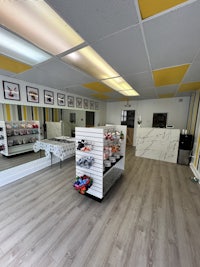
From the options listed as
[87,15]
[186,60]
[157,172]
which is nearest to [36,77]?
[87,15]

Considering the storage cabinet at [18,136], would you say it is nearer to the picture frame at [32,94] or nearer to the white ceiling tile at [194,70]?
the picture frame at [32,94]

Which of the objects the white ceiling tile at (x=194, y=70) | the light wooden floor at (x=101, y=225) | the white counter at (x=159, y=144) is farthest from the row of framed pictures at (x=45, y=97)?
the white ceiling tile at (x=194, y=70)

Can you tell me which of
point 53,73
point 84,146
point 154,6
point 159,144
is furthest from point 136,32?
point 159,144

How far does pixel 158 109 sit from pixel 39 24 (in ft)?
18.2

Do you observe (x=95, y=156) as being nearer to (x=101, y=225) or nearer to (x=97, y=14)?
(x=101, y=225)

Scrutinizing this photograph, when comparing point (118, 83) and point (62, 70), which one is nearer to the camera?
point (62, 70)

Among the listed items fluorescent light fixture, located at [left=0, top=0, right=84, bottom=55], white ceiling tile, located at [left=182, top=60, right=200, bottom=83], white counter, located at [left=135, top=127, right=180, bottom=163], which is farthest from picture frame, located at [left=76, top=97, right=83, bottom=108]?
white ceiling tile, located at [left=182, top=60, right=200, bottom=83]

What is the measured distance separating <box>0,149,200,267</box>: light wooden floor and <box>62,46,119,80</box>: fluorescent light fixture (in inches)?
101

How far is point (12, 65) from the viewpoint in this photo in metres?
2.08

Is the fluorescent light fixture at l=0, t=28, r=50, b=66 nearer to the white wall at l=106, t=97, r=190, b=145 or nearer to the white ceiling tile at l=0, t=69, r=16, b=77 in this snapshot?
the white ceiling tile at l=0, t=69, r=16, b=77

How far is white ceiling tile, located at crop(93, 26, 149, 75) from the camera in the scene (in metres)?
1.29

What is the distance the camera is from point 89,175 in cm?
218

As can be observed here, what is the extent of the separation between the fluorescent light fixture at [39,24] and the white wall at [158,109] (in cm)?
503

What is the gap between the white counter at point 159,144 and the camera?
4.03 meters
